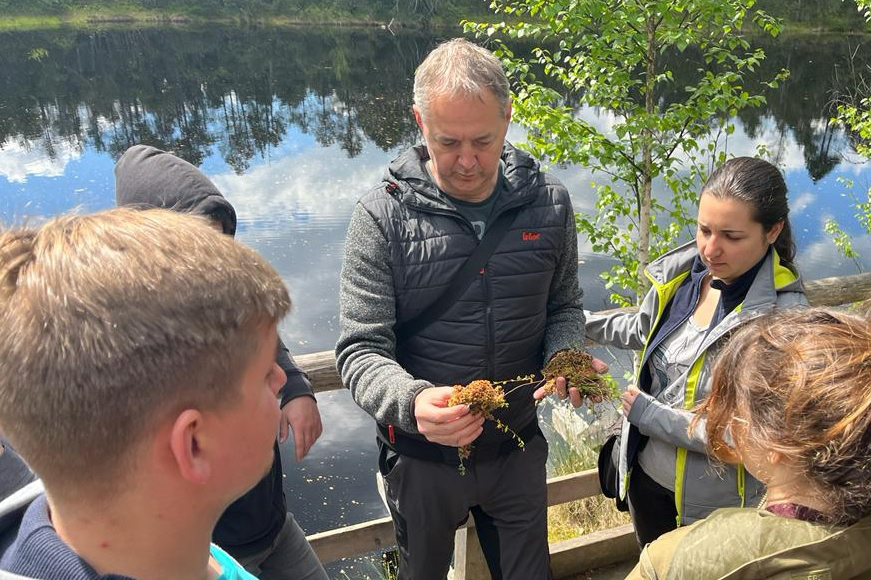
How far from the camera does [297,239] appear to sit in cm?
1478

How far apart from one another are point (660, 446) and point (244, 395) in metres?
1.92

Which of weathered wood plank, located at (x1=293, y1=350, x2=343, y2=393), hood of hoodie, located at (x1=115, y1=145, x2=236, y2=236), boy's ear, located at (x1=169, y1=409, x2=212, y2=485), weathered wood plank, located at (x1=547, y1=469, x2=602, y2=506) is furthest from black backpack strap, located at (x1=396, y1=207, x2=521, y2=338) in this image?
weathered wood plank, located at (x1=547, y1=469, x2=602, y2=506)

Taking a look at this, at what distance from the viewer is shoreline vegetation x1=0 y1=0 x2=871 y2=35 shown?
42.8 meters

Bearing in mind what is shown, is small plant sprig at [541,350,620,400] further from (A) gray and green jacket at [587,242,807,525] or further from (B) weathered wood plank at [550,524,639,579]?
(B) weathered wood plank at [550,524,639,579]

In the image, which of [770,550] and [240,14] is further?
[240,14]

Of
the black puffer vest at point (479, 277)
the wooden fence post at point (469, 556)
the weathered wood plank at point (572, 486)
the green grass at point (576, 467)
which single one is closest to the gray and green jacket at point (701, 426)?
the black puffer vest at point (479, 277)

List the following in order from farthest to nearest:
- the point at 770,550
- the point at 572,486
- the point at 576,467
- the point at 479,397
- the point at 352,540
→ 1. the point at 576,467
2. the point at 572,486
3. the point at 352,540
4. the point at 479,397
5. the point at 770,550

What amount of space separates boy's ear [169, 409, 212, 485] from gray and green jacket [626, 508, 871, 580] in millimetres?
1045

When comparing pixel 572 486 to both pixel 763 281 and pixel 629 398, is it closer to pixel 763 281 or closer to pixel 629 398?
pixel 629 398

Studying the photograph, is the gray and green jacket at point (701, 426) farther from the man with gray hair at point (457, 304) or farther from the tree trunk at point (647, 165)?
the tree trunk at point (647, 165)

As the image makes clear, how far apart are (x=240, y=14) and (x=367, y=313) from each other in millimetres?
52111

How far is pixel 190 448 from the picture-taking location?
1.18 meters

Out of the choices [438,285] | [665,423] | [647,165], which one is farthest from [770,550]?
[647,165]

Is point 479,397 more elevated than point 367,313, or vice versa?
point 367,313
